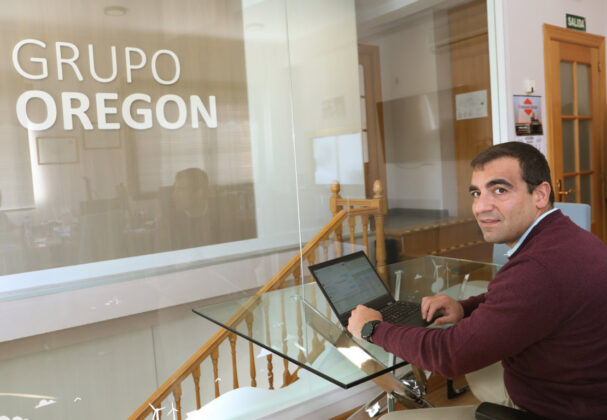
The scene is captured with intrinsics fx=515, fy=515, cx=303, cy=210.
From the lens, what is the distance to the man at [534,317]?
1224 millimetres

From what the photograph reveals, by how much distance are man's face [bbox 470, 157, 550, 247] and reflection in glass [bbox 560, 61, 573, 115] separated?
2929mm

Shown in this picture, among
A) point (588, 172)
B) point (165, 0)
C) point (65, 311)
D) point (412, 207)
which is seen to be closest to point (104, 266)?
point (65, 311)

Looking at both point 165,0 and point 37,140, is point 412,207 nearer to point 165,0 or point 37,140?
point 165,0

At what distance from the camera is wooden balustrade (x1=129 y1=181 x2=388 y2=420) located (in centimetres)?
221

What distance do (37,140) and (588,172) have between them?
4.06 metres

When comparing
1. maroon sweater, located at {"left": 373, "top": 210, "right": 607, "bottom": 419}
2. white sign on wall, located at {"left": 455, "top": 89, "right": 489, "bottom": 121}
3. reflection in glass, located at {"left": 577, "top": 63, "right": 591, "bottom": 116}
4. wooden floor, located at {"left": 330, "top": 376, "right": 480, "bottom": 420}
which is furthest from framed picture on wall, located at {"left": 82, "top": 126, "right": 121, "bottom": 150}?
reflection in glass, located at {"left": 577, "top": 63, "right": 591, "bottom": 116}

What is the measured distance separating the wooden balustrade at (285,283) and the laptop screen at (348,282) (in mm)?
183

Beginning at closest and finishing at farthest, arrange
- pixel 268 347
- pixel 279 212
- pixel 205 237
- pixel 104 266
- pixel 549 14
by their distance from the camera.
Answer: pixel 268 347 → pixel 104 266 → pixel 205 237 → pixel 279 212 → pixel 549 14

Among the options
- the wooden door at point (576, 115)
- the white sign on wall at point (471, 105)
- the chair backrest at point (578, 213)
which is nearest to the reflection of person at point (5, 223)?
the chair backrest at point (578, 213)

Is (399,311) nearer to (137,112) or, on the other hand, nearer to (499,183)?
(499,183)

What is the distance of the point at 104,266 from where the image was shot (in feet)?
6.79

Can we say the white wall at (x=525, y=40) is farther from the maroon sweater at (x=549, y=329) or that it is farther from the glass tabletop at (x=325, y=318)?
the maroon sweater at (x=549, y=329)

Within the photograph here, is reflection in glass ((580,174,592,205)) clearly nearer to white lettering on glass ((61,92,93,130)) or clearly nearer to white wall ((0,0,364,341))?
white wall ((0,0,364,341))

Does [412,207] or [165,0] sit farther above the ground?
[165,0]
